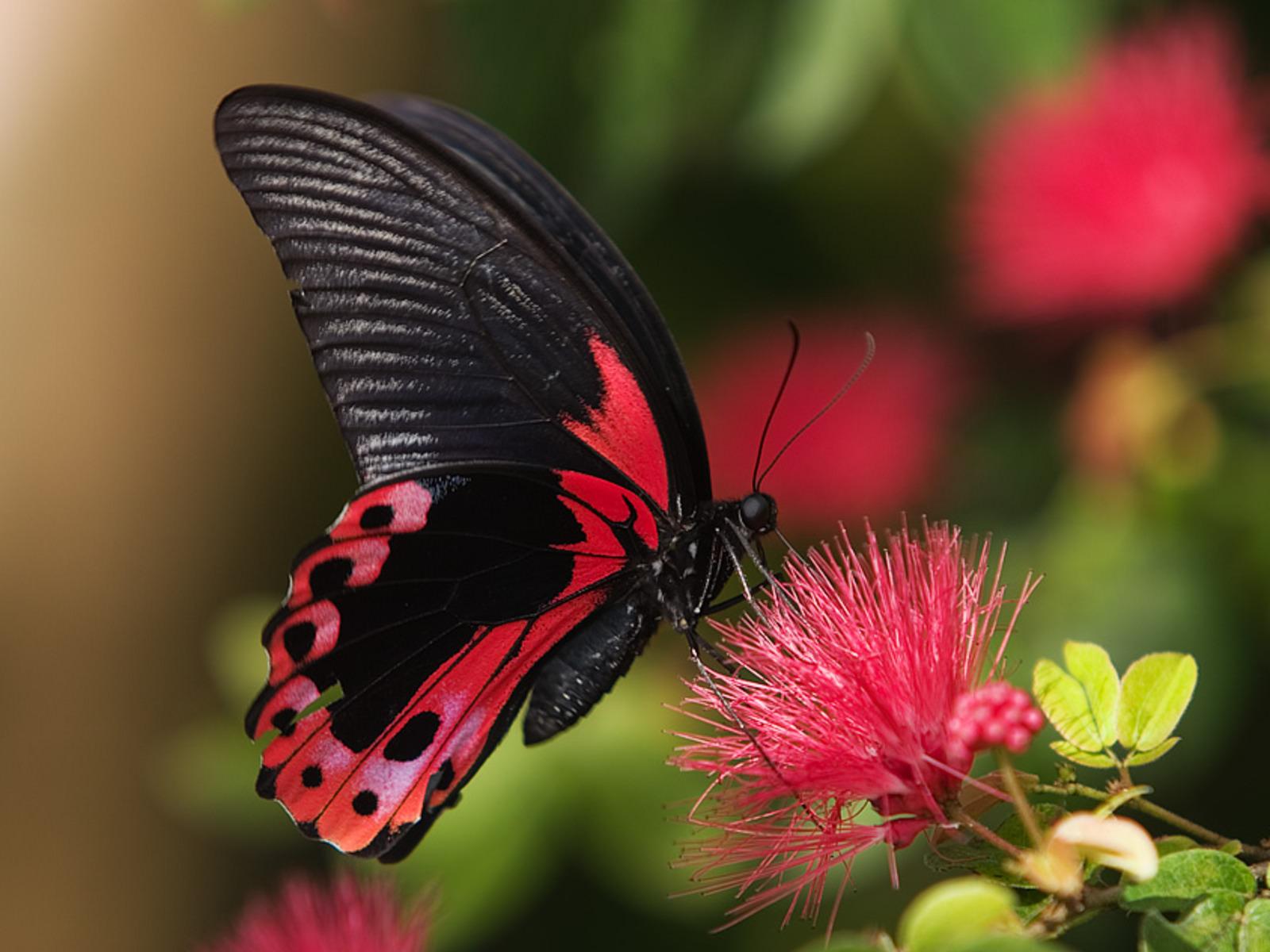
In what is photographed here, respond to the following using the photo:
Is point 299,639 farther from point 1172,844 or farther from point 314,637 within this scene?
point 1172,844

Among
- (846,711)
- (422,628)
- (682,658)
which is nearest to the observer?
(846,711)

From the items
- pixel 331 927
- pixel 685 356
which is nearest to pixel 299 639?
pixel 331 927

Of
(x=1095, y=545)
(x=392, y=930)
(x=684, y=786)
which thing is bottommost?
(x=392, y=930)

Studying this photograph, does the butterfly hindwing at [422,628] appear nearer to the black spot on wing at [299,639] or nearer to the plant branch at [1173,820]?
the black spot on wing at [299,639]

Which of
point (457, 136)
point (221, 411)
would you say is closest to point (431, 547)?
point (457, 136)

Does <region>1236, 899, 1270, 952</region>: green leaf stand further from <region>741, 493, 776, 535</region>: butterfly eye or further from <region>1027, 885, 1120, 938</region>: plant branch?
<region>741, 493, 776, 535</region>: butterfly eye

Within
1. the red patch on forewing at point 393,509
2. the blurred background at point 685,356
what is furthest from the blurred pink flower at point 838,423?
the red patch on forewing at point 393,509

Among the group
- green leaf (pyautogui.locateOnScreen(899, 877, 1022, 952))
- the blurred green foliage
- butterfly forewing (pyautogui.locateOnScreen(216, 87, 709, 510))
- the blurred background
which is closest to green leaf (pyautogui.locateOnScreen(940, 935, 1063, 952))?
green leaf (pyautogui.locateOnScreen(899, 877, 1022, 952))

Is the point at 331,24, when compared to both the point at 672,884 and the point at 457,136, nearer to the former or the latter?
the point at 457,136
